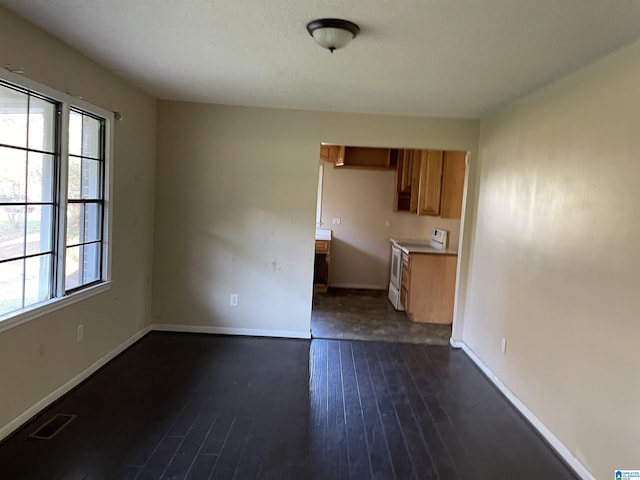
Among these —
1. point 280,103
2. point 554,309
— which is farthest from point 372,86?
point 554,309

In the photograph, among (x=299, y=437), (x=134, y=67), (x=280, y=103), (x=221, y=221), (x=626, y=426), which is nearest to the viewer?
(x=626, y=426)

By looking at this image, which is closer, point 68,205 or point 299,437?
point 299,437

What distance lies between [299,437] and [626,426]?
169 centimetres

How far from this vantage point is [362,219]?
24.4ft

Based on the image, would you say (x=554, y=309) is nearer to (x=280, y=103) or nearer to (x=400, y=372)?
(x=400, y=372)

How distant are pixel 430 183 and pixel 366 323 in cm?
201

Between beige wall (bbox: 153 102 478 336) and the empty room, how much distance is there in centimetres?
2

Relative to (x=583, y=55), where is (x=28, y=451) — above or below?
below

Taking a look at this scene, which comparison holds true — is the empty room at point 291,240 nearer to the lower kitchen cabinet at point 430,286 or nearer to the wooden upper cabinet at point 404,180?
the lower kitchen cabinet at point 430,286

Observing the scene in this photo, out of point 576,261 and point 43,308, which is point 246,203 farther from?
point 576,261

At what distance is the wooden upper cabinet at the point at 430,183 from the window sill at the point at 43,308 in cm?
402

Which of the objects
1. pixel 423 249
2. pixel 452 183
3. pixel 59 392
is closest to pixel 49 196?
pixel 59 392

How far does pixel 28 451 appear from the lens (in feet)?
7.86

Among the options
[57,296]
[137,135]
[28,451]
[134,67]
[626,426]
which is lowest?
[28,451]
